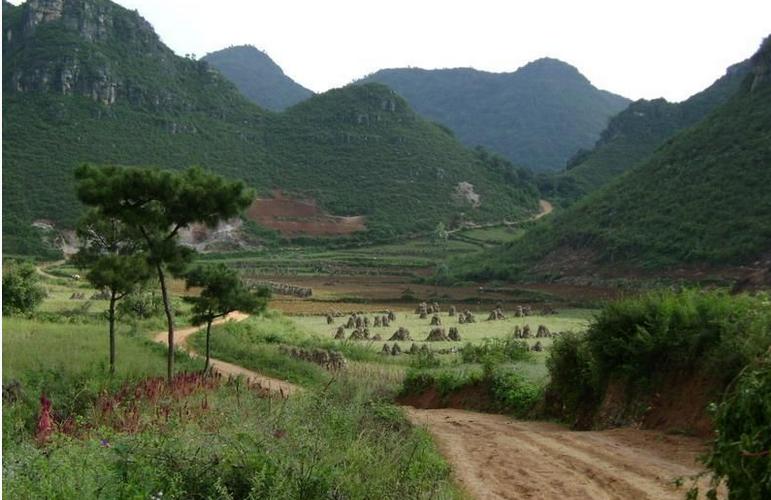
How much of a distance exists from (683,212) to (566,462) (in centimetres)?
5533

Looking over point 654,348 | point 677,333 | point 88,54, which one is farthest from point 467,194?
point 677,333

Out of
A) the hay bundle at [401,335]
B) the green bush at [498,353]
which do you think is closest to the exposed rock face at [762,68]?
the hay bundle at [401,335]

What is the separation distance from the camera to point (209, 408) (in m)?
9.55

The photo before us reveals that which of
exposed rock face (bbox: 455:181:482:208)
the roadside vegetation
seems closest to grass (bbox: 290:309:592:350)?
the roadside vegetation

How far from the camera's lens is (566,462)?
891 cm

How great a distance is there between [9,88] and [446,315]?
85135 mm

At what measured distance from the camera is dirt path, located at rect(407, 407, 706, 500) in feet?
25.0

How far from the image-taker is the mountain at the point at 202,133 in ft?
316

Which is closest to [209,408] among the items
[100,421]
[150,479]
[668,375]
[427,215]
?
[100,421]

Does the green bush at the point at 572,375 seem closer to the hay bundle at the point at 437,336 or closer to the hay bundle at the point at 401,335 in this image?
the hay bundle at the point at 437,336

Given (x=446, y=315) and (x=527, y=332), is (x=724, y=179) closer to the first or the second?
(x=446, y=315)

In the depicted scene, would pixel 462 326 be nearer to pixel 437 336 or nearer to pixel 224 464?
pixel 437 336

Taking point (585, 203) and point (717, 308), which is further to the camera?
point (585, 203)

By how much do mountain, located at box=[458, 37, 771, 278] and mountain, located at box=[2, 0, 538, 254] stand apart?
34.4 metres
